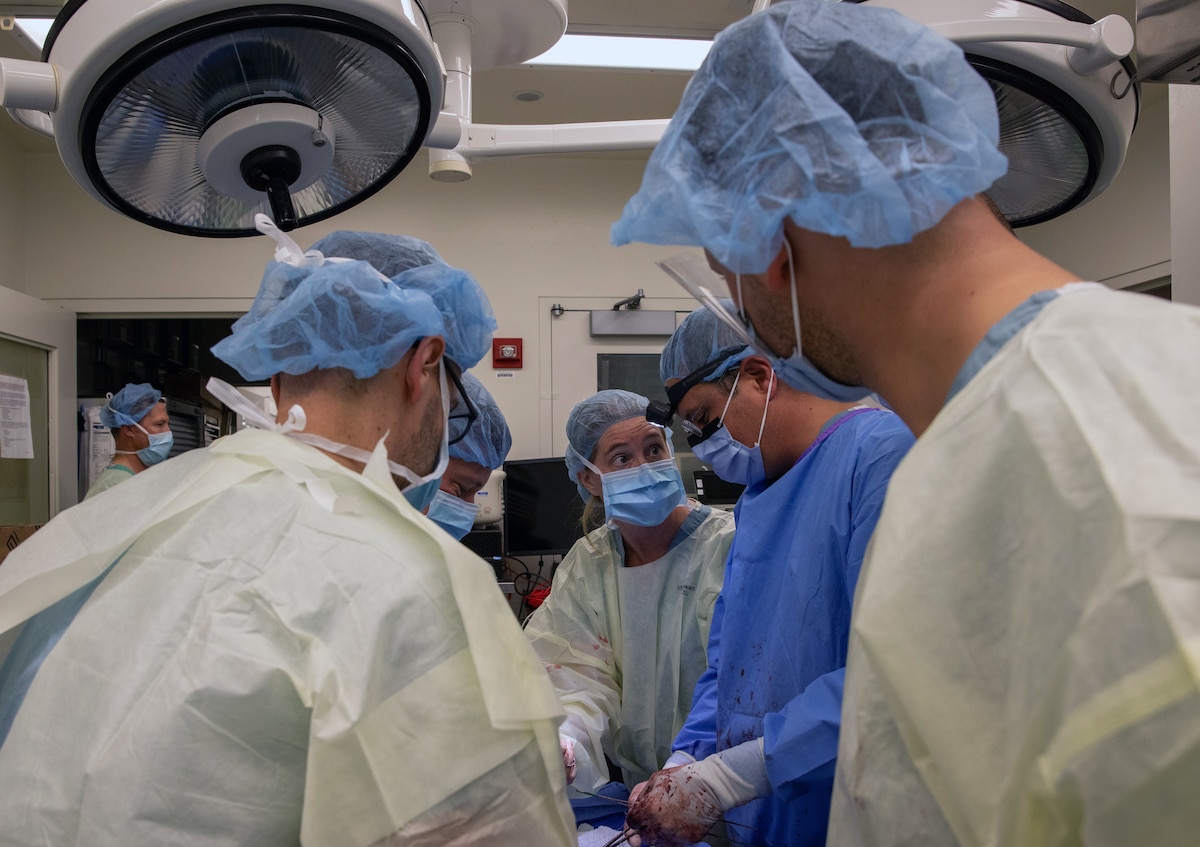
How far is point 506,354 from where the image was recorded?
404 cm

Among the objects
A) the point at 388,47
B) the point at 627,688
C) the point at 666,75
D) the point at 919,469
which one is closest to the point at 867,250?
the point at 919,469

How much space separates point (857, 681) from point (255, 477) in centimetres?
62

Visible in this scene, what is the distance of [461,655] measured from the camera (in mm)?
810

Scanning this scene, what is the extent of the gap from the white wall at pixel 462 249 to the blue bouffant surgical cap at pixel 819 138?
3.19 m

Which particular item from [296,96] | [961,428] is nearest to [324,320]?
[296,96]

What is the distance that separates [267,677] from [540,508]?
281cm

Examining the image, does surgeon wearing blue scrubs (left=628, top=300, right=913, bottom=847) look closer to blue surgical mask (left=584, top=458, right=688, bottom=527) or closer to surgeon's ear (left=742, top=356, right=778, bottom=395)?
surgeon's ear (left=742, top=356, right=778, bottom=395)

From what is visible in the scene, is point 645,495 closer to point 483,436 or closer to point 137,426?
point 483,436

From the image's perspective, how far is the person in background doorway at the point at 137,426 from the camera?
145 inches

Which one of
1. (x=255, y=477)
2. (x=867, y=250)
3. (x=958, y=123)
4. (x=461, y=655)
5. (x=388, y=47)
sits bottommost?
(x=461, y=655)

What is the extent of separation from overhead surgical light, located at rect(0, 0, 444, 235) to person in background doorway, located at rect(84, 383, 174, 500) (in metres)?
2.90

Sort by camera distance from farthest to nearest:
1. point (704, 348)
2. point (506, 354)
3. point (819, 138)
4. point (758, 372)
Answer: point (506, 354)
point (704, 348)
point (758, 372)
point (819, 138)

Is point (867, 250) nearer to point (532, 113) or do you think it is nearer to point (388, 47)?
point (388, 47)

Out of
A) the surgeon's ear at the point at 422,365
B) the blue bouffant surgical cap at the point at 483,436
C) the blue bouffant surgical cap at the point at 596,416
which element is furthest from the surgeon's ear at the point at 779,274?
the blue bouffant surgical cap at the point at 596,416
